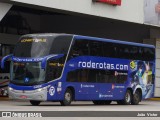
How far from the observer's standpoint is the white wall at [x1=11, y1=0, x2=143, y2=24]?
3449cm

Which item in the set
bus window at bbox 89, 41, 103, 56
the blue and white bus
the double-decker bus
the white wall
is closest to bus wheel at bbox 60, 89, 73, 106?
the blue and white bus

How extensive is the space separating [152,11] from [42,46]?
15.1 m

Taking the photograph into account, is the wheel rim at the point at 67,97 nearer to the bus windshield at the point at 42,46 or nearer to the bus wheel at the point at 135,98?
the bus windshield at the point at 42,46

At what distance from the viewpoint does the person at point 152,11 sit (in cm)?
4141

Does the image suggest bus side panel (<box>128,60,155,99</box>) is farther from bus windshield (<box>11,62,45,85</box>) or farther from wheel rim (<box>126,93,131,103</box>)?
bus windshield (<box>11,62,45,85</box>)

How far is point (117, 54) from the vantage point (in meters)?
32.5

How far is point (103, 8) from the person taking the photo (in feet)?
125

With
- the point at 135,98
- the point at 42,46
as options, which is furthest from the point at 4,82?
the point at 42,46

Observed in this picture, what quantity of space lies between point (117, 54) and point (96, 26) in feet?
44.9

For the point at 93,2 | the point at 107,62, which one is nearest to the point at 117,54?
the point at 107,62

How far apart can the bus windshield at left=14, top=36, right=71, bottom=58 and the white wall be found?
14.1 ft

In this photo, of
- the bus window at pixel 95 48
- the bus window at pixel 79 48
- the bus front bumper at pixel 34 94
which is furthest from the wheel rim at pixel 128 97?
the bus front bumper at pixel 34 94

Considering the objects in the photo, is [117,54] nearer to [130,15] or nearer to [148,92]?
[148,92]

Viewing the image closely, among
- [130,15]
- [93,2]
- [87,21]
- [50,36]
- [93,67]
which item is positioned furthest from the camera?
[87,21]
